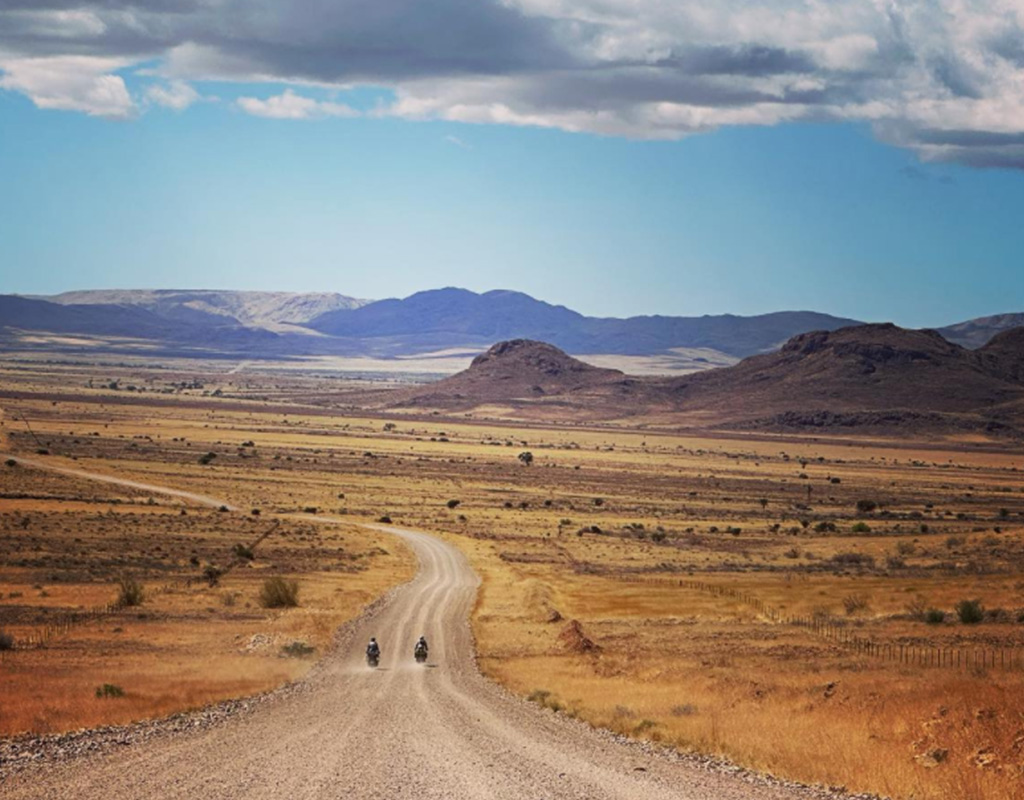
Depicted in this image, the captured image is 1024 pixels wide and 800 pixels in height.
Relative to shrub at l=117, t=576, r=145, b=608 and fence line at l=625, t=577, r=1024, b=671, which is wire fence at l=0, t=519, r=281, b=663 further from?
fence line at l=625, t=577, r=1024, b=671

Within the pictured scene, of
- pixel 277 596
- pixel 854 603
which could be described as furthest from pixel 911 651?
pixel 277 596

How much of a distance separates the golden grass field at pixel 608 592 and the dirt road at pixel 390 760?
71.4 inches

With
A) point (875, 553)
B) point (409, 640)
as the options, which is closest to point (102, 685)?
point (409, 640)

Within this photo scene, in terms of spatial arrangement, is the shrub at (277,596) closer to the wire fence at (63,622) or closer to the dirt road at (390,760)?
the wire fence at (63,622)

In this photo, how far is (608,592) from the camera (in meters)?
59.9

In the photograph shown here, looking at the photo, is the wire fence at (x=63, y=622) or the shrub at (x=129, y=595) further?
the shrub at (x=129, y=595)

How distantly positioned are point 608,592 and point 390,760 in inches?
1525

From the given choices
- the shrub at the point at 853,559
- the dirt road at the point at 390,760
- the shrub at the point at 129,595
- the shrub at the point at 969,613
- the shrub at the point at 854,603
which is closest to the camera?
the dirt road at the point at 390,760

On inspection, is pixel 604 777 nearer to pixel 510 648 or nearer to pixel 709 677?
pixel 709 677

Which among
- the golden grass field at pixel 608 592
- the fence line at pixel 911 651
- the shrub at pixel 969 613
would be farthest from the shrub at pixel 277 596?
the shrub at pixel 969 613

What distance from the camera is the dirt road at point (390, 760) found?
1953 cm

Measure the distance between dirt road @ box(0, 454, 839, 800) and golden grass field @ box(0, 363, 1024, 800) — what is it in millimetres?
1813

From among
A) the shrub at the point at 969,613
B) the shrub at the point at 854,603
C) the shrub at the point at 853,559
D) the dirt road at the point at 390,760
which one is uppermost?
the dirt road at the point at 390,760

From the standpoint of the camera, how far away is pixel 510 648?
137 ft
